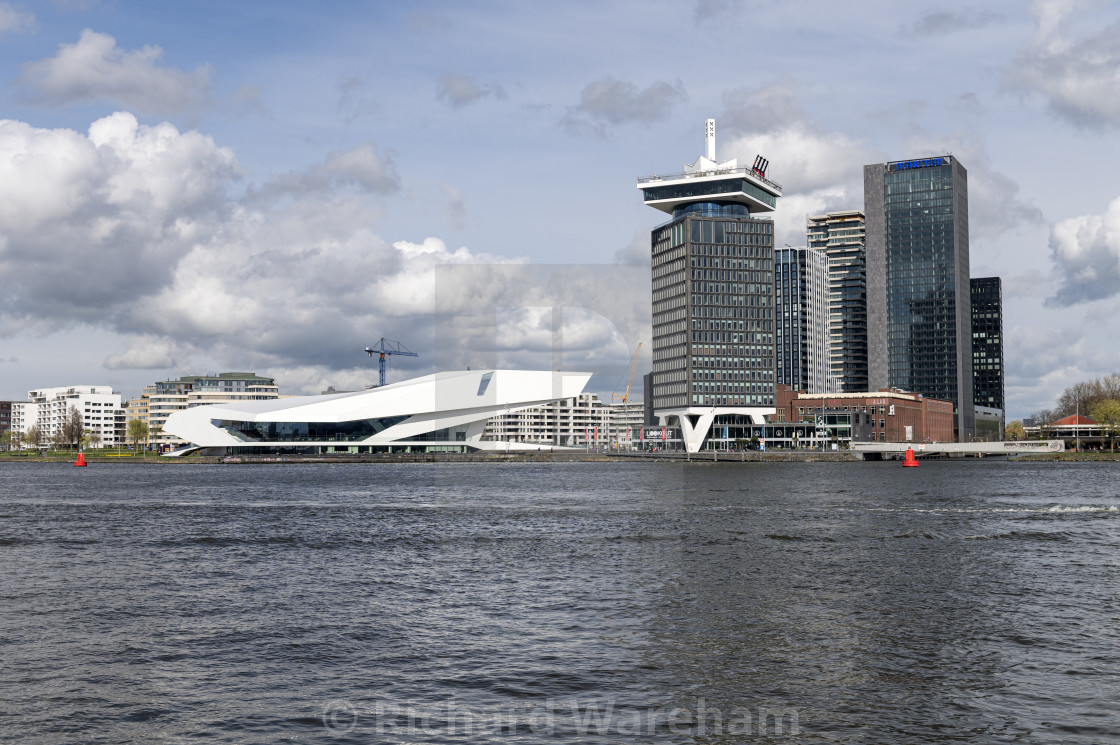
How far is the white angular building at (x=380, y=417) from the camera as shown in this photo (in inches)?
6437

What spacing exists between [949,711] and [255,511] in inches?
1839

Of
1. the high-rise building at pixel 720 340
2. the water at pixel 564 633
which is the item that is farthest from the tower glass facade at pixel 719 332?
the water at pixel 564 633

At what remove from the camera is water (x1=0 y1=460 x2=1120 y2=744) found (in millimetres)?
13992

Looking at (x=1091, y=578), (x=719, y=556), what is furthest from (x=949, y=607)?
(x=719, y=556)

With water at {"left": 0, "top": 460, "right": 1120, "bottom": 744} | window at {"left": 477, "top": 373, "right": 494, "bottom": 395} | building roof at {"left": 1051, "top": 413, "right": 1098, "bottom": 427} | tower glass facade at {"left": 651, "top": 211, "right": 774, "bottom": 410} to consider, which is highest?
tower glass facade at {"left": 651, "top": 211, "right": 774, "bottom": 410}

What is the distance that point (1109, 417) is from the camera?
161250 mm

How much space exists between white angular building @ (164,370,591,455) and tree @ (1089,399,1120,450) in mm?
91124

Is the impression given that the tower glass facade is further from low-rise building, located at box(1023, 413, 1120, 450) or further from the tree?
the tree

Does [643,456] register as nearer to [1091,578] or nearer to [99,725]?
[1091,578]

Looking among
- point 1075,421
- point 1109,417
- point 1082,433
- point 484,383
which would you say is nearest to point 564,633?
point 484,383

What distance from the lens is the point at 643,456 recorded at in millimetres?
171125

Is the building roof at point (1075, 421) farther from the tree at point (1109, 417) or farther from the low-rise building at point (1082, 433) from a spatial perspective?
the tree at point (1109, 417)

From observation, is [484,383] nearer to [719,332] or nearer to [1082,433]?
[719,332]

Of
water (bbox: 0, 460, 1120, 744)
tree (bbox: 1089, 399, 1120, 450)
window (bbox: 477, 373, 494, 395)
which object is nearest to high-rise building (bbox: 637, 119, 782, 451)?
window (bbox: 477, 373, 494, 395)
